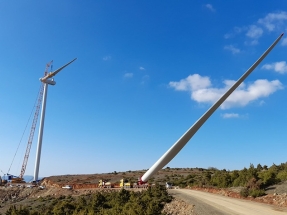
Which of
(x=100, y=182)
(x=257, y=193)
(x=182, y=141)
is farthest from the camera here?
(x=100, y=182)

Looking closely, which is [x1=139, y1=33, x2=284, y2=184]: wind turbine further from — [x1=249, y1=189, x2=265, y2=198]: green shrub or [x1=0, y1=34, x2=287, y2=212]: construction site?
[x1=249, y1=189, x2=265, y2=198]: green shrub

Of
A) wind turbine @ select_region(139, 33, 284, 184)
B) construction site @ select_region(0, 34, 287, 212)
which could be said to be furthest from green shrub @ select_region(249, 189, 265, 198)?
wind turbine @ select_region(139, 33, 284, 184)

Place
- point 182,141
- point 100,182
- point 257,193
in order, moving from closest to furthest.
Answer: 1. point 182,141
2. point 257,193
3. point 100,182

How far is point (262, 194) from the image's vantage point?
128ft

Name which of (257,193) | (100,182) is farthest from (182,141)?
(100,182)

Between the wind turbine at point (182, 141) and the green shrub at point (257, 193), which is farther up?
the wind turbine at point (182, 141)

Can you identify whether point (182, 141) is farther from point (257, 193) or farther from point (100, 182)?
point (100, 182)

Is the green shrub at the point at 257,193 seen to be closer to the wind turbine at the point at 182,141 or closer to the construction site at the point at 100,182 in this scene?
the construction site at the point at 100,182

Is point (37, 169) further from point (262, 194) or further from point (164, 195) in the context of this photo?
point (262, 194)

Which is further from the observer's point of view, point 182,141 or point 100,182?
point 100,182

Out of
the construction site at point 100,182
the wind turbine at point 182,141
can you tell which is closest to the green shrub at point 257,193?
the construction site at point 100,182

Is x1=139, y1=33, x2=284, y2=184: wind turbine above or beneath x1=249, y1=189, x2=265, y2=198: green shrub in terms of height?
above

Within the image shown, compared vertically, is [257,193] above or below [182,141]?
below

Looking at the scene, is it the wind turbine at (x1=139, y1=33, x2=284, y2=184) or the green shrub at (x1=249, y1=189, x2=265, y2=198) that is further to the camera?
the green shrub at (x1=249, y1=189, x2=265, y2=198)
